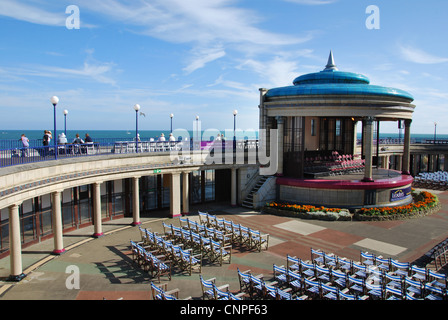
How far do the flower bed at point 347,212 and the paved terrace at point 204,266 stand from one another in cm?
56

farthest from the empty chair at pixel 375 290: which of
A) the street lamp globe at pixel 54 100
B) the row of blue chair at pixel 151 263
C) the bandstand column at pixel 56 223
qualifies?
the street lamp globe at pixel 54 100

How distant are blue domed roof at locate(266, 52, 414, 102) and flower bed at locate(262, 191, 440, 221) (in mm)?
7977

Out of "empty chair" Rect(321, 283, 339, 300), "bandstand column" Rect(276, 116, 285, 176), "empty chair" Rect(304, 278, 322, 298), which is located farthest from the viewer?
"bandstand column" Rect(276, 116, 285, 176)

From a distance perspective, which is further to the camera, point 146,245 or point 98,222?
point 98,222

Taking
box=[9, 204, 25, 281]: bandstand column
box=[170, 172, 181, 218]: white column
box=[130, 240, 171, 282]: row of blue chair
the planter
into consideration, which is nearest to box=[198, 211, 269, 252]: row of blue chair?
box=[130, 240, 171, 282]: row of blue chair

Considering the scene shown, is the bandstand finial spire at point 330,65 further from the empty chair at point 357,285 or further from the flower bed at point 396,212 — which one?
the empty chair at point 357,285

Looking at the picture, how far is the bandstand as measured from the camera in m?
24.0

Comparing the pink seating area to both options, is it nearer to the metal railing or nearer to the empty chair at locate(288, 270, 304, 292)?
the metal railing

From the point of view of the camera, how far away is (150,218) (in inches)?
891

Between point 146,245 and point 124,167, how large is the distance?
6.18m

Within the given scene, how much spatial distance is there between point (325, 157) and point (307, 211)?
8.88 meters

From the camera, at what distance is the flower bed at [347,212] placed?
21.9 metres
